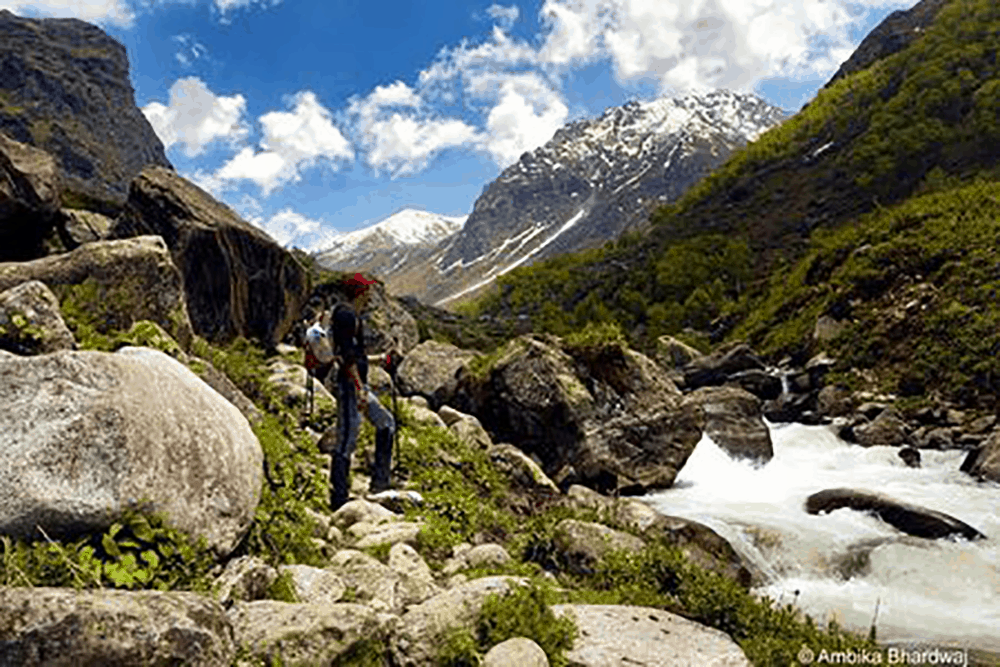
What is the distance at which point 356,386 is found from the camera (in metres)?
11.5

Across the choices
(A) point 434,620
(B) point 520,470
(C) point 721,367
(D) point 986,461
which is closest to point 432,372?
(B) point 520,470

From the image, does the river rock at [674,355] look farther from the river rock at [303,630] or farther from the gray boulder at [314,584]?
the river rock at [303,630]

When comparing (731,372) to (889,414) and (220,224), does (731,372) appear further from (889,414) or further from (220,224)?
(220,224)

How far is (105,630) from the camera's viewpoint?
14.1 ft

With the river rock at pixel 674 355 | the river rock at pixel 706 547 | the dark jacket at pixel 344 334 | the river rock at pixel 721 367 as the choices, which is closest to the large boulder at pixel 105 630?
the dark jacket at pixel 344 334

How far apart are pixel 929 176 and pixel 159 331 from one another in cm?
10400

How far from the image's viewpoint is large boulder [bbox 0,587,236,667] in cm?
411

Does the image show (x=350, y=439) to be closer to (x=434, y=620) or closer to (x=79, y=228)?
(x=434, y=620)

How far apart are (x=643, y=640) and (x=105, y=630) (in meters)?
4.52

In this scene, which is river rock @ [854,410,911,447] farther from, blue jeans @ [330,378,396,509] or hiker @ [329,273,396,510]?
hiker @ [329,273,396,510]

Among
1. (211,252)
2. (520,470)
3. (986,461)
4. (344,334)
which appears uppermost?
(211,252)

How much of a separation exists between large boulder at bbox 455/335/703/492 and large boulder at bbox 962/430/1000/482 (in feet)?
31.5

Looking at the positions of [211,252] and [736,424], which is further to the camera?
[736,424]

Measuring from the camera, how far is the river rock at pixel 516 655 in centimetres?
A: 562
